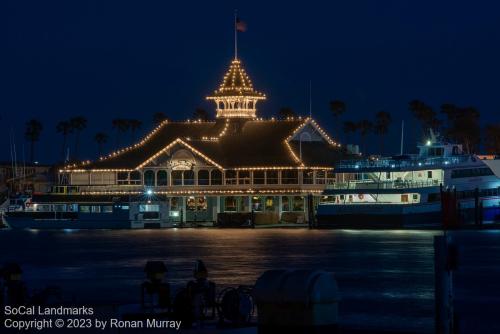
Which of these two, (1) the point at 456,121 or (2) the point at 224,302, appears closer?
(2) the point at 224,302

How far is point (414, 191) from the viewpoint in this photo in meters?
97.5

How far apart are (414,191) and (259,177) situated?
77.2ft

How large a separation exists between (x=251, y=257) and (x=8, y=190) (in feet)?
371

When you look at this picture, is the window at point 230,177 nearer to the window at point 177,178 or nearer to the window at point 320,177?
the window at point 177,178

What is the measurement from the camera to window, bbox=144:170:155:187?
4838 inches

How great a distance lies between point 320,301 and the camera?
17.7m

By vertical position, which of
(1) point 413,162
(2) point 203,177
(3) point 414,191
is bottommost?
(3) point 414,191

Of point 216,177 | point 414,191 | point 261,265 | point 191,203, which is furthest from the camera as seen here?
point 191,203

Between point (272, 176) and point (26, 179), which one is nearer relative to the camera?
point (272, 176)

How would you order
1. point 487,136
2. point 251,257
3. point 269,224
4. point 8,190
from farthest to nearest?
point 487,136 → point 8,190 → point 269,224 → point 251,257

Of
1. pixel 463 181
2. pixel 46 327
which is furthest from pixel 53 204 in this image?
pixel 46 327

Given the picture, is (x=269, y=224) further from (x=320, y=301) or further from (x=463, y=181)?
(x=320, y=301)

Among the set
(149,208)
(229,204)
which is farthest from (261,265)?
(229,204)

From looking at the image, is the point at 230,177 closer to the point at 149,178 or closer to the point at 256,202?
the point at 256,202
